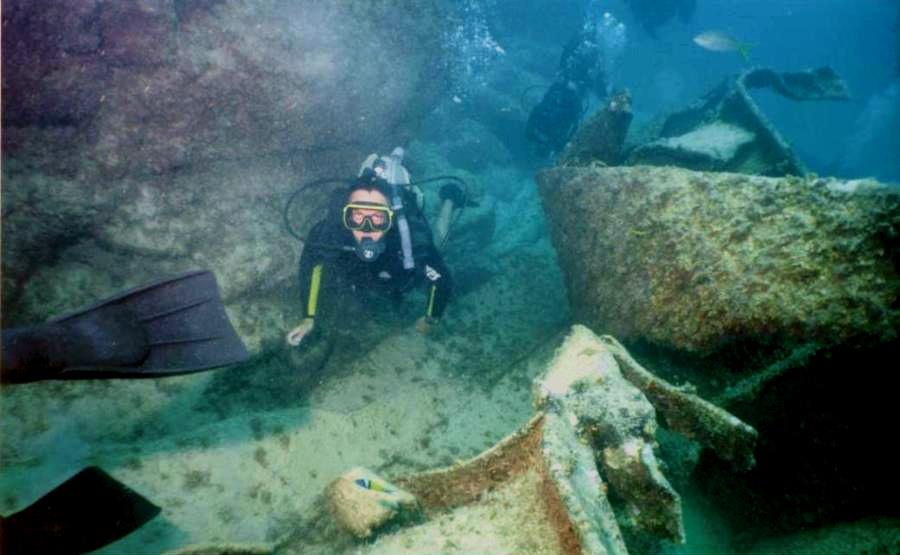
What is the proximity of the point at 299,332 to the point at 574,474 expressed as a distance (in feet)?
10.6

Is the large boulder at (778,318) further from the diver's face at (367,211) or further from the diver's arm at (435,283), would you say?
the diver's face at (367,211)

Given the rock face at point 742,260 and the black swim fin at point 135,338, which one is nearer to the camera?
the rock face at point 742,260

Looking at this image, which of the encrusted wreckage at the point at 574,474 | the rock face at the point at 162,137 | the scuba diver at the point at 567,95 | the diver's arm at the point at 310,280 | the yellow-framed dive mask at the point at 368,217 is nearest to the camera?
the encrusted wreckage at the point at 574,474

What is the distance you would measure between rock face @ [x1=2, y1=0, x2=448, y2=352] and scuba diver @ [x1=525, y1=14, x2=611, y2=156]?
16.1 feet

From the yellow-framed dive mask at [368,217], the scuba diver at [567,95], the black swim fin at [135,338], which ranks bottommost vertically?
the black swim fin at [135,338]

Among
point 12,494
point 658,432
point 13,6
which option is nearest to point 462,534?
point 658,432

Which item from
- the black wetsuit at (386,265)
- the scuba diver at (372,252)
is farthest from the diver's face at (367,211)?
the black wetsuit at (386,265)

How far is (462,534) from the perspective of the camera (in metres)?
2.01

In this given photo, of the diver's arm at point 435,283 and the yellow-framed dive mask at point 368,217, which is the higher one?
the yellow-framed dive mask at point 368,217

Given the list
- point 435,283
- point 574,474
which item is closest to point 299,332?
point 435,283

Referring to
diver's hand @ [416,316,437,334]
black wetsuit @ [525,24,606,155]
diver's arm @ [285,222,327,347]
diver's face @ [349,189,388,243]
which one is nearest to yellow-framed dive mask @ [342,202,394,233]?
diver's face @ [349,189,388,243]

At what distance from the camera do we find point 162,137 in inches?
175

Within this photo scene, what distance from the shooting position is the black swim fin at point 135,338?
7.97ft

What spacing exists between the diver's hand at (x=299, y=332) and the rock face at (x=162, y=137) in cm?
33
